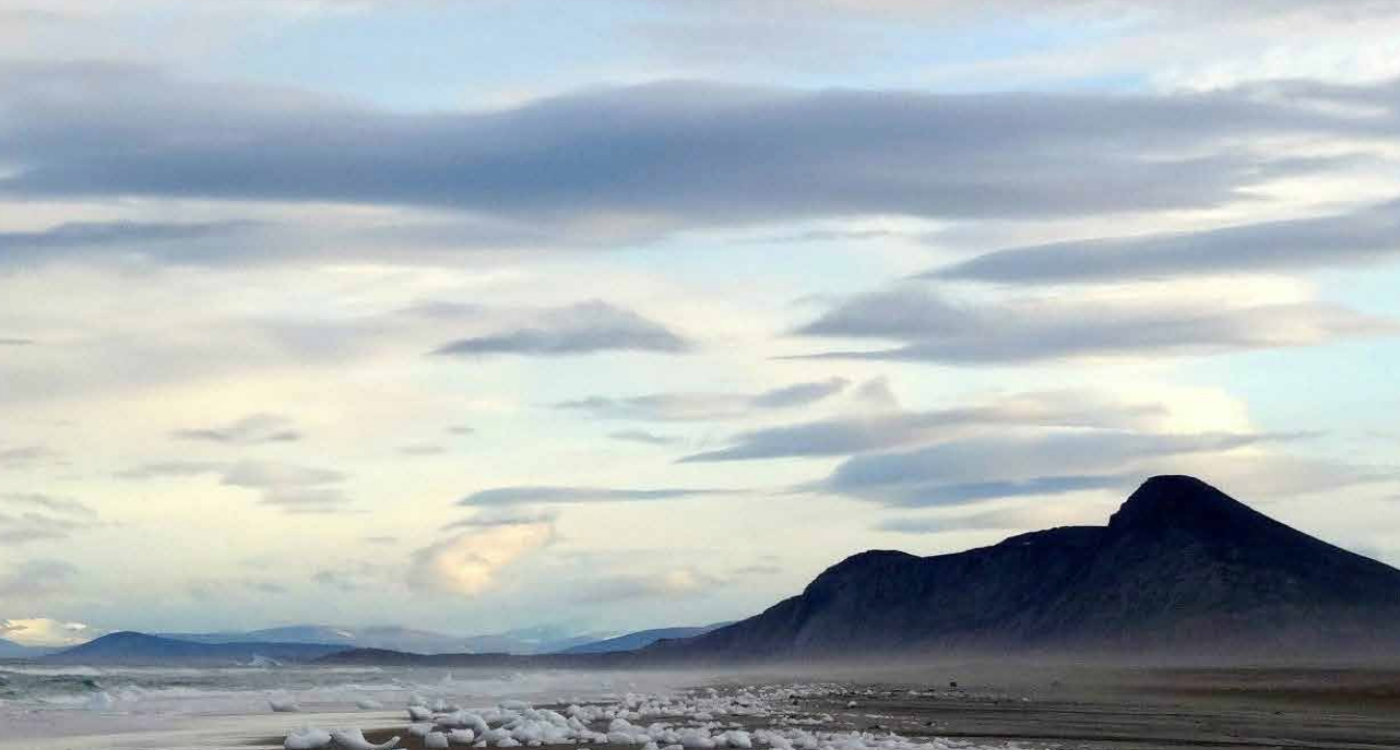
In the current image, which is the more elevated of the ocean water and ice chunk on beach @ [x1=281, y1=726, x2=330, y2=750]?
the ocean water

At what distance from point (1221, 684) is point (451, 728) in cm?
5917

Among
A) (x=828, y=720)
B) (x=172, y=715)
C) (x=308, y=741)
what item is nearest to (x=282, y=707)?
(x=172, y=715)

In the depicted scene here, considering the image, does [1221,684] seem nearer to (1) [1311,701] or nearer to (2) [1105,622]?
(1) [1311,701]

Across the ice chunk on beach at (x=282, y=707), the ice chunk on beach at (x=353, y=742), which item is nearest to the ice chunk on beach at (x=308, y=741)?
the ice chunk on beach at (x=353, y=742)

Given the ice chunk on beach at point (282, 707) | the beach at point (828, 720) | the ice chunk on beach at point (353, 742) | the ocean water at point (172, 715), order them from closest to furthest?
the ice chunk on beach at point (353, 742), the beach at point (828, 720), the ocean water at point (172, 715), the ice chunk on beach at point (282, 707)

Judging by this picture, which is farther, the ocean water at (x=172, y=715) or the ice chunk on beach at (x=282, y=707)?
the ice chunk on beach at (x=282, y=707)

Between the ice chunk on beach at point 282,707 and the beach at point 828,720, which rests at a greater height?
the ice chunk on beach at point 282,707

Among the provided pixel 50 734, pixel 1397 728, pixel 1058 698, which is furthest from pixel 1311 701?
pixel 50 734

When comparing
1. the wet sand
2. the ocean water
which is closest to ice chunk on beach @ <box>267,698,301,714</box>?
the ocean water

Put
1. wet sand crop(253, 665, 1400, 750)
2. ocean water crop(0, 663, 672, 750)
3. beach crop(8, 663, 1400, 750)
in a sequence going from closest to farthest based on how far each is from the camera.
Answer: beach crop(8, 663, 1400, 750), wet sand crop(253, 665, 1400, 750), ocean water crop(0, 663, 672, 750)

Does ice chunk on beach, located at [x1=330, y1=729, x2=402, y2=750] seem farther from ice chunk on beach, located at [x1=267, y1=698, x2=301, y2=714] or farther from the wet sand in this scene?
ice chunk on beach, located at [x1=267, y1=698, x2=301, y2=714]

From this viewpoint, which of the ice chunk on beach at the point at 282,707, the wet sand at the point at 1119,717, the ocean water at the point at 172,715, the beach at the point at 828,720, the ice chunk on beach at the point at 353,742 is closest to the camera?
the ice chunk on beach at the point at 353,742

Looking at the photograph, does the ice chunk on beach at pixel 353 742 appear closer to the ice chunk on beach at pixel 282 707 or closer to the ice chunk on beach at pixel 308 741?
the ice chunk on beach at pixel 308 741

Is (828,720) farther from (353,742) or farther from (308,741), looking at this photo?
(353,742)
